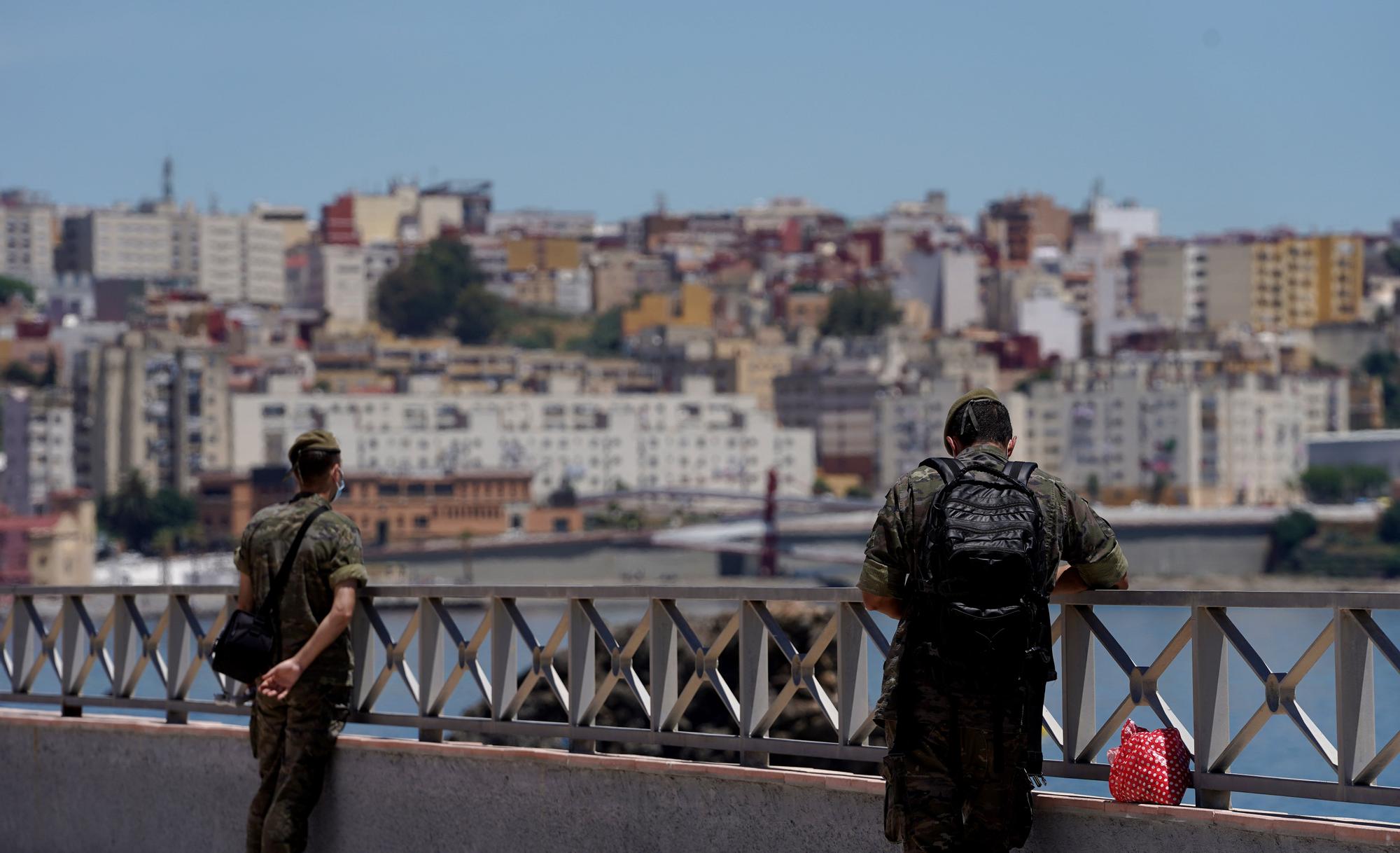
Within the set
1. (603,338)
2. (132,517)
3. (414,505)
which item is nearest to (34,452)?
(132,517)

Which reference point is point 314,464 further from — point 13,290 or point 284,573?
point 13,290

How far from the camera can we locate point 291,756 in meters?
5.85

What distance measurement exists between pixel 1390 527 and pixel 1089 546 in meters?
103

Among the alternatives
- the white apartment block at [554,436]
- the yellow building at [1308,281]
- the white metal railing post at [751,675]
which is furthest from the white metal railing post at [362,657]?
the yellow building at [1308,281]

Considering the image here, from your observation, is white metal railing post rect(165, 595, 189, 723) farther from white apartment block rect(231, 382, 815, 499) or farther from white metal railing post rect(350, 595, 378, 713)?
white apartment block rect(231, 382, 815, 499)

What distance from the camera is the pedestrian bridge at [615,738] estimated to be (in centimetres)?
457

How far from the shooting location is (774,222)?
192m

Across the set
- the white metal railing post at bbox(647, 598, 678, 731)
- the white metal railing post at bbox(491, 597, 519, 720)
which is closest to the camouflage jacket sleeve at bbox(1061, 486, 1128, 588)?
the white metal railing post at bbox(647, 598, 678, 731)

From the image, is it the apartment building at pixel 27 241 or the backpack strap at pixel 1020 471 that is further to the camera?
the apartment building at pixel 27 241

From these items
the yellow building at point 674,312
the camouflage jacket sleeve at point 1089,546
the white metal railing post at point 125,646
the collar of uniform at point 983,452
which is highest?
the yellow building at point 674,312

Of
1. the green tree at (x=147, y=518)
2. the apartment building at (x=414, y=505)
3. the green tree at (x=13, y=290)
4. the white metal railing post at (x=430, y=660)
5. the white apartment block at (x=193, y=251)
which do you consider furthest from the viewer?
the white apartment block at (x=193, y=251)

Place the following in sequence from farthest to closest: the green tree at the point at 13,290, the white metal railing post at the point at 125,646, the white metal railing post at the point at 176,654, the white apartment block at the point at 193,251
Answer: the white apartment block at the point at 193,251 < the green tree at the point at 13,290 < the white metal railing post at the point at 125,646 < the white metal railing post at the point at 176,654

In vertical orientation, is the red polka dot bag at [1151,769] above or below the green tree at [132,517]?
above

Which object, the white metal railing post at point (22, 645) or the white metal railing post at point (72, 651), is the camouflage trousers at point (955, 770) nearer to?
the white metal railing post at point (72, 651)
